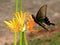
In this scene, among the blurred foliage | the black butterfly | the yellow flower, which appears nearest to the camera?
the yellow flower

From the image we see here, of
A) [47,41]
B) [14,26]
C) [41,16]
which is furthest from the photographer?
[47,41]

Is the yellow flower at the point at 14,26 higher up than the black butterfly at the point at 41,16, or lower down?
lower down

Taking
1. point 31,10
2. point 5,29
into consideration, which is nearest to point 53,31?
point 5,29

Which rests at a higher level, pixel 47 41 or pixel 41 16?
pixel 41 16

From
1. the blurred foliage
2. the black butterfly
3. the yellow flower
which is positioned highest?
the black butterfly

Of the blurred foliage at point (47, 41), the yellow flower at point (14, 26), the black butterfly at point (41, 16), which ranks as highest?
the black butterfly at point (41, 16)

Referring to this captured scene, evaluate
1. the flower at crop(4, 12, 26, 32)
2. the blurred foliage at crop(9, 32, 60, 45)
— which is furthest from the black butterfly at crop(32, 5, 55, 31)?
the blurred foliage at crop(9, 32, 60, 45)

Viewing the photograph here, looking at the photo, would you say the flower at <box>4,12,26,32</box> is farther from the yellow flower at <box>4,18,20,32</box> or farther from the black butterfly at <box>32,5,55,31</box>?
the black butterfly at <box>32,5,55,31</box>

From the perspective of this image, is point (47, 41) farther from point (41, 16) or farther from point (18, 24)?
point (18, 24)

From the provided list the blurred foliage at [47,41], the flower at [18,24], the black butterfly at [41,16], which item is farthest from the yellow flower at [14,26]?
the blurred foliage at [47,41]

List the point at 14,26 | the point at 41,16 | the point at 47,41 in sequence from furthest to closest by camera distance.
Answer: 1. the point at 47,41
2. the point at 41,16
3. the point at 14,26

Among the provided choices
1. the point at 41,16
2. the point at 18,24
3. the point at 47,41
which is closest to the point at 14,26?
the point at 18,24

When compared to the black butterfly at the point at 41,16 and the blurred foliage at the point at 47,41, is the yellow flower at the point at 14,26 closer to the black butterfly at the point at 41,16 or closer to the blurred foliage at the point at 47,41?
the black butterfly at the point at 41,16
